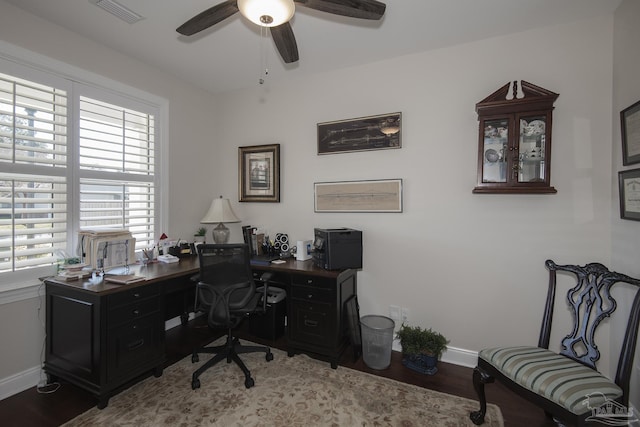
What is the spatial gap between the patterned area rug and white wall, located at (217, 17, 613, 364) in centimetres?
73

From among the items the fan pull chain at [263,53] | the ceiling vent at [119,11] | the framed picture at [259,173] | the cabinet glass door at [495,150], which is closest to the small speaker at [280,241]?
the framed picture at [259,173]

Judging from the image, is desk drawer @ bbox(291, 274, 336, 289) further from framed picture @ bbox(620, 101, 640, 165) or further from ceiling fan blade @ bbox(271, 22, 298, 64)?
framed picture @ bbox(620, 101, 640, 165)

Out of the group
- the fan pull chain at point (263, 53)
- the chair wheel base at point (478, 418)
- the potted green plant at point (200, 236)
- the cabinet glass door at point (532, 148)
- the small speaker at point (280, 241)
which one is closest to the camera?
the chair wheel base at point (478, 418)

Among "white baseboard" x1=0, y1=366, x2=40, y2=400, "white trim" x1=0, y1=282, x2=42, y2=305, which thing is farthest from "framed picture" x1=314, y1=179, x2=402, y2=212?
"white baseboard" x1=0, y1=366, x2=40, y2=400

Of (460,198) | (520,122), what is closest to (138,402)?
(460,198)

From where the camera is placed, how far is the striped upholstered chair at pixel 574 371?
140 cm

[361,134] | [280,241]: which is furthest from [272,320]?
[361,134]

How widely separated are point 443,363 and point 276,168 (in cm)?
257

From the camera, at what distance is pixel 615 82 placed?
2.04 m

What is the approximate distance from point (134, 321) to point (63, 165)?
1406 mm

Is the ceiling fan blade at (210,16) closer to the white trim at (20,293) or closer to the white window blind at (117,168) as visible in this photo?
the white window blind at (117,168)

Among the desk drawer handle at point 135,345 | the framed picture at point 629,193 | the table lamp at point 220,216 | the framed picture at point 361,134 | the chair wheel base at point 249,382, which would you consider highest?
the framed picture at point 361,134

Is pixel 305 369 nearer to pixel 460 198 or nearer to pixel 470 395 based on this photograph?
pixel 470 395

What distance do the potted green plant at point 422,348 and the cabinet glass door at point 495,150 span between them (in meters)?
1.38
